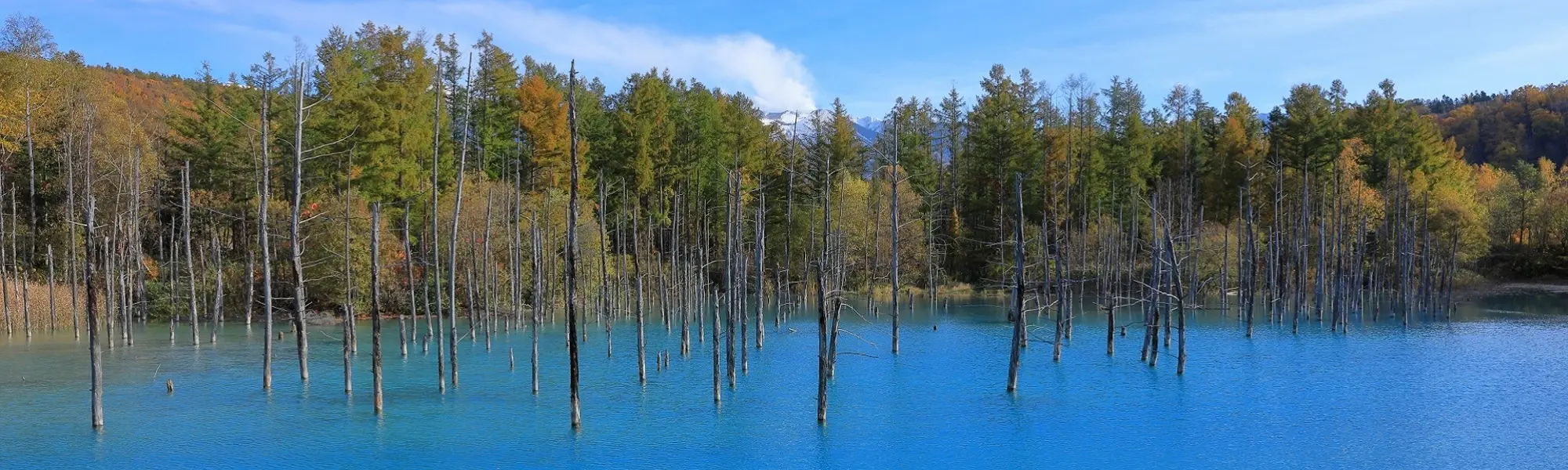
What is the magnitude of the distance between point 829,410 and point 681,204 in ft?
109

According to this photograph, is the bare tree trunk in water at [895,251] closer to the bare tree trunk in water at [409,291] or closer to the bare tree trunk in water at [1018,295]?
the bare tree trunk in water at [1018,295]

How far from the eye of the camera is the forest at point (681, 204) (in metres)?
30.5

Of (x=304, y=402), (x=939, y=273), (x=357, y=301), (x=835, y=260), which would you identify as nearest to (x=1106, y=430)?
(x=304, y=402)

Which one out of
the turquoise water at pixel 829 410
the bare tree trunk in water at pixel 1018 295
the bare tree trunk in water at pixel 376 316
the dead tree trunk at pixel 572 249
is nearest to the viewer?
the dead tree trunk at pixel 572 249

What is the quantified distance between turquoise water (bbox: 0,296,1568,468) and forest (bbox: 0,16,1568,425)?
4.53 ft

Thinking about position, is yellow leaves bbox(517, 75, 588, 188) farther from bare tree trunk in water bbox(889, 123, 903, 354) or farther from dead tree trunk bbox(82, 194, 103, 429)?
dead tree trunk bbox(82, 194, 103, 429)

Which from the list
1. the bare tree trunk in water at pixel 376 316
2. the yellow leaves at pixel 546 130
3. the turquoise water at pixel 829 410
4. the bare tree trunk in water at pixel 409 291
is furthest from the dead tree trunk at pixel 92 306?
the yellow leaves at pixel 546 130

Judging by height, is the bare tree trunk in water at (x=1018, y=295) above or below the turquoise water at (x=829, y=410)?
above

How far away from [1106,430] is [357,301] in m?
27.4

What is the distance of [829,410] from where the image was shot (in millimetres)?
18297

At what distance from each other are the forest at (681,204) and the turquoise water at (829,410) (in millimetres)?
1380

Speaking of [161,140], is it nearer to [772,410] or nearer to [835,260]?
[835,260]

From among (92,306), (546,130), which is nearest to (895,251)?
(92,306)

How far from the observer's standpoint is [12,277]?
106 ft
